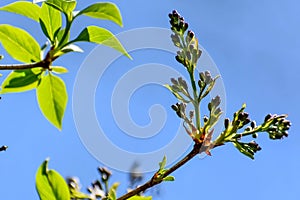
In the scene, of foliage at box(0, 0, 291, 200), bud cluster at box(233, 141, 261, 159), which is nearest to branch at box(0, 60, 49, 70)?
foliage at box(0, 0, 291, 200)

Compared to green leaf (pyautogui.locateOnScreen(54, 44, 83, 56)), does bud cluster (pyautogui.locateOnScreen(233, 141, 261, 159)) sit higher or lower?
lower

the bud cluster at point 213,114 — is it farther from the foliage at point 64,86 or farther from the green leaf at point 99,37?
the green leaf at point 99,37

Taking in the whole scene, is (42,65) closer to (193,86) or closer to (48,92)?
(48,92)

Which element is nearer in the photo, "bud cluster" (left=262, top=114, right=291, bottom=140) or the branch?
the branch

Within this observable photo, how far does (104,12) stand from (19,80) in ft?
0.88

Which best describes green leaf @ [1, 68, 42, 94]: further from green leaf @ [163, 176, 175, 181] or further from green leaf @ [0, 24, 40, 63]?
green leaf @ [163, 176, 175, 181]

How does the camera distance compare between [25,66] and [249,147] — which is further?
[249,147]

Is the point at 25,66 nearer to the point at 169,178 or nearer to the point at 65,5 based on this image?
the point at 65,5

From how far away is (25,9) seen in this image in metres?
1.17

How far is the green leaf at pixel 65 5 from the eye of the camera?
1132 millimetres

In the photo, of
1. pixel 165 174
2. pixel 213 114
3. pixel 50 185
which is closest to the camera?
pixel 50 185

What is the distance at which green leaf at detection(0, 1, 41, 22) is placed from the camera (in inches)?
45.7

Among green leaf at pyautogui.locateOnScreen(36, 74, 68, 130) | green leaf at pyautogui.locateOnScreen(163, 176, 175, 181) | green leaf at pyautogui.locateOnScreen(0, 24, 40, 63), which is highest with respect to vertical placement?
green leaf at pyautogui.locateOnScreen(0, 24, 40, 63)

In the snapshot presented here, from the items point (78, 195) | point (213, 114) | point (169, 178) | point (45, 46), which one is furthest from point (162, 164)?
point (45, 46)
